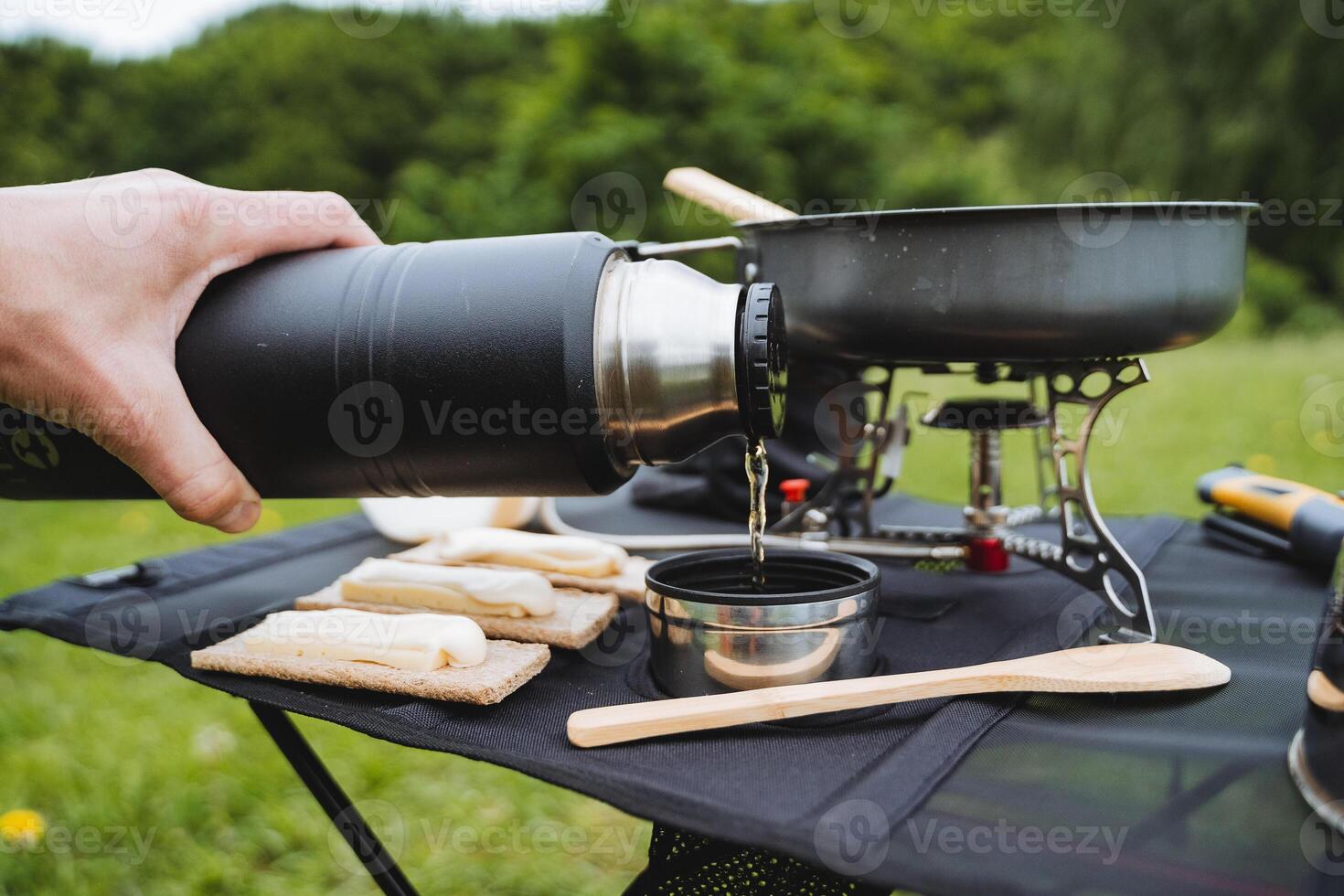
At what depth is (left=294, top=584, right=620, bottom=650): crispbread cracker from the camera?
3.40 ft

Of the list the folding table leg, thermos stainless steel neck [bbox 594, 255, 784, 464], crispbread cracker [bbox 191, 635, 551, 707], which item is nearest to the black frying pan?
thermos stainless steel neck [bbox 594, 255, 784, 464]

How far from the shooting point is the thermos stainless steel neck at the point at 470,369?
0.92 meters

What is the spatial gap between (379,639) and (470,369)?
27 cm

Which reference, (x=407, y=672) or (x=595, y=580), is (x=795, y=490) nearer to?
(x=595, y=580)

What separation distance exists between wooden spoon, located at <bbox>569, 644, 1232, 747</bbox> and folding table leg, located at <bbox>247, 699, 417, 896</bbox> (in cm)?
29

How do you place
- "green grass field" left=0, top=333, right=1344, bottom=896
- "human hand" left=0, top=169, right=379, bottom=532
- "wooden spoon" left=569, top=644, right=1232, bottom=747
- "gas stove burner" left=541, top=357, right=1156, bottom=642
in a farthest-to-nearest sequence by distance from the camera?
"green grass field" left=0, top=333, right=1344, bottom=896 → "gas stove burner" left=541, top=357, right=1156, bottom=642 → "human hand" left=0, top=169, right=379, bottom=532 → "wooden spoon" left=569, top=644, right=1232, bottom=747

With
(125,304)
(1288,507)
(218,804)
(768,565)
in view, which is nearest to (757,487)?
(768,565)

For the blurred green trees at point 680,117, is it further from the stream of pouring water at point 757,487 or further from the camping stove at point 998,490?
the stream of pouring water at point 757,487

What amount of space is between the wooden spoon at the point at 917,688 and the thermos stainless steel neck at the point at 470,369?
24 centimetres

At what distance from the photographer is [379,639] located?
96 cm

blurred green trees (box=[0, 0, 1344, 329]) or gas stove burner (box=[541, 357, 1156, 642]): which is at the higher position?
blurred green trees (box=[0, 0, 1344, 329])

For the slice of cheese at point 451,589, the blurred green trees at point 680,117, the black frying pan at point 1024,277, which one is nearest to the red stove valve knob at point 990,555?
the black frying pan at point 1024,277

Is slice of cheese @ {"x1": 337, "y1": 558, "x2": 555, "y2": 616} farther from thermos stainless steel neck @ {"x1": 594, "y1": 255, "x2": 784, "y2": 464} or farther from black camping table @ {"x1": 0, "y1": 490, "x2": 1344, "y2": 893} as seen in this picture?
thermos stainless steel neck @ {"x1": 594, "y1": 255, "x2": 784, "y2": 464}

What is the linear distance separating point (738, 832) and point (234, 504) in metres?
0.64
